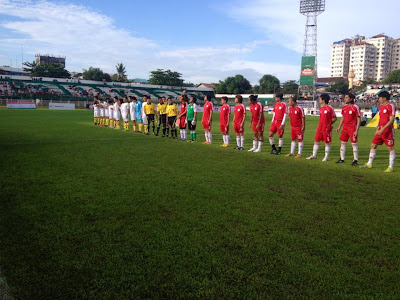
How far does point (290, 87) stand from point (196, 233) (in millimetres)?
103588

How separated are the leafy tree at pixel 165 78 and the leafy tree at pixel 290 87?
34022 millimetres

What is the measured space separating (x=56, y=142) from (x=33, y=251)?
377 inches

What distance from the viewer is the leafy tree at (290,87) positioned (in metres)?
99.7

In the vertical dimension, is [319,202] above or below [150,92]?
below

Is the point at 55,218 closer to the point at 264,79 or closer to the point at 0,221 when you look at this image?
the point at 0,221

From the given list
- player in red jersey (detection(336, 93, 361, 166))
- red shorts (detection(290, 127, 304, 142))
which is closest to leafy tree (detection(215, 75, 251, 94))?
red shorts (detection(290, 127, 304, 142))

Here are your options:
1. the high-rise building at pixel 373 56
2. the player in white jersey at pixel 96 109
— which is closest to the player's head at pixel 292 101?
the player in white jersey at pixel 96 109

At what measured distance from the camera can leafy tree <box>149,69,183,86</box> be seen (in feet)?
294

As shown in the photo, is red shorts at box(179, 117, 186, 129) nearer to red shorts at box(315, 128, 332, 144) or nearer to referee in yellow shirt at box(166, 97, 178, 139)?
referee in yellow shirt at box(166, 97, 178, 139)

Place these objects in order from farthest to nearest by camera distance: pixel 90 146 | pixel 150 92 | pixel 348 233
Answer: pixel 150 92
pixel 90 146
pixel 348 233

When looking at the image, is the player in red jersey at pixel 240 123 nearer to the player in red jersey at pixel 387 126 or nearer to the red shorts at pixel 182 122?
the red shorts at pixel 182 122

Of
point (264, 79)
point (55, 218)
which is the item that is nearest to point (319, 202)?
point (55, 218)

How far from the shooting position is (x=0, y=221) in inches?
165

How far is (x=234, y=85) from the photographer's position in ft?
319
